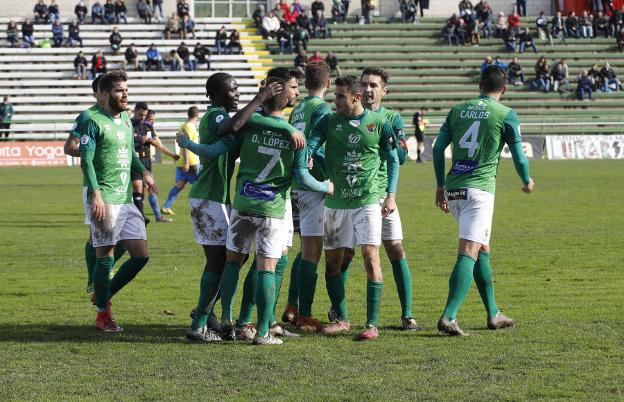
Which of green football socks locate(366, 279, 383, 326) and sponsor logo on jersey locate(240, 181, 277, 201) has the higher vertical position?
sponsor logo on jersey locate(240, 181, 277, 201)

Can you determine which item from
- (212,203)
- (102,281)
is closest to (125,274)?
(102,281)

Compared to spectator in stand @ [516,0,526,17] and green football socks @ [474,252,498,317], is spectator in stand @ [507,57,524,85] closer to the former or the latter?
spectator in stand @ [516,0,526,17]

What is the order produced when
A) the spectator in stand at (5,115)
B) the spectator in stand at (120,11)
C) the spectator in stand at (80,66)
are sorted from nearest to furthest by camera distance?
the spectator in stand at (5,115) → the spectator in stand at (80,66) → the spectator in stand at (120,11)

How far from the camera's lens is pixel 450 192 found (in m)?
9.71

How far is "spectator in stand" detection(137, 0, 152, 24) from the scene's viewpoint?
52656 mm

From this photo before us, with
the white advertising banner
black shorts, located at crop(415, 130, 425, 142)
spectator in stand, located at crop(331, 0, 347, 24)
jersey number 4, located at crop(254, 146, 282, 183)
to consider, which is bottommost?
the white advertising banner

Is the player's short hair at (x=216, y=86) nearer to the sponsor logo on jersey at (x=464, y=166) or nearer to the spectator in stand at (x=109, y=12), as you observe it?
the sponsor logo on jersey at (x=464, y=166)

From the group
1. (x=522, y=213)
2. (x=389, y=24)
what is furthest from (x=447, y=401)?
(x=389, y=24)

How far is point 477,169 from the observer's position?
31.4ft

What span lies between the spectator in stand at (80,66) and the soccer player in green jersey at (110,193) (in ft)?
129

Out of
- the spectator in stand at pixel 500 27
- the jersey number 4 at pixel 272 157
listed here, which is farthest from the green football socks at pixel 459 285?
the spectator in stand at pixel 500 27

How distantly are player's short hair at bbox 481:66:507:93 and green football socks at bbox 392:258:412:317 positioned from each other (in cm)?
168

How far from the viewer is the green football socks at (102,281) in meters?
9.68

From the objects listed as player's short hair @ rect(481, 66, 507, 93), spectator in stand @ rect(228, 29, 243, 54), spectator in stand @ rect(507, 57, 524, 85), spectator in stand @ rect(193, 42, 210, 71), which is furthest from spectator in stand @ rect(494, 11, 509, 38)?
player's short hair @ rect(481, 66, 507, 93)
